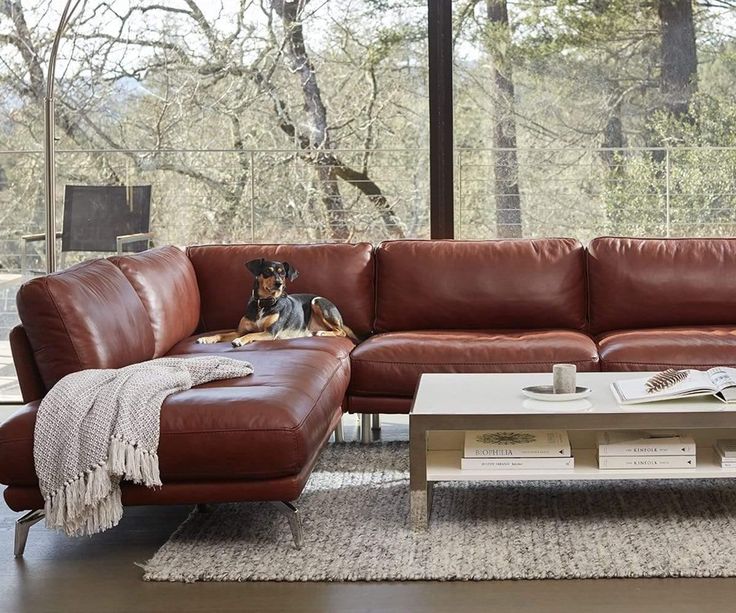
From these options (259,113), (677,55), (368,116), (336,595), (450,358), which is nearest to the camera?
(336,595)

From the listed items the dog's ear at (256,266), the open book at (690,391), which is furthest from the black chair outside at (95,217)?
the open book at (690,391)

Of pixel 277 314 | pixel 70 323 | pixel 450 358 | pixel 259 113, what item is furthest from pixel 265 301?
pixel 259 113

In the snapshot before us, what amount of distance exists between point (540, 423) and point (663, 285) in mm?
1579

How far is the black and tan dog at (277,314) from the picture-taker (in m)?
3.98

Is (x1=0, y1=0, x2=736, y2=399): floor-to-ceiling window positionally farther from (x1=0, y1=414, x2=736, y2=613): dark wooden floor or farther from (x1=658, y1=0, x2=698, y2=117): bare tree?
(x1=0, y1=414, x2=736, y2=613): dark wooden floor

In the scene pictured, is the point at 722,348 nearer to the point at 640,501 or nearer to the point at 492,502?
the point at 640,501

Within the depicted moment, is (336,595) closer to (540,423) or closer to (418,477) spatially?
(418,477)

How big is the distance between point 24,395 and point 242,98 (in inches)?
195

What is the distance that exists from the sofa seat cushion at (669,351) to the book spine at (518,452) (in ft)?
2.79

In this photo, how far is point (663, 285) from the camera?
4.09 m

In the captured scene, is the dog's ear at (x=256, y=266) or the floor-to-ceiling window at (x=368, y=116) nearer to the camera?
the dog's ear at (x=256, y=266)

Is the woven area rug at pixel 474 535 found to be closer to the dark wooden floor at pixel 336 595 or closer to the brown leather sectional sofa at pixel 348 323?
the dark wooden floor at pixel 336 595

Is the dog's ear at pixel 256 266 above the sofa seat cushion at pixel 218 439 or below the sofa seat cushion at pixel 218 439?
above

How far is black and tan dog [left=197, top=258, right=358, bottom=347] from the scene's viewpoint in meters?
3.98
